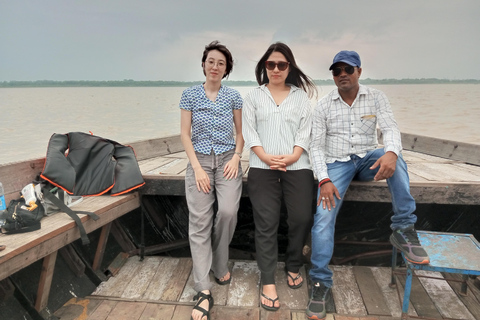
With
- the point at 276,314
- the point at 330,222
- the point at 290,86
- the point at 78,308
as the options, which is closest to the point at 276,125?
the point at 290,86

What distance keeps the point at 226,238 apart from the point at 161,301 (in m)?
0.72

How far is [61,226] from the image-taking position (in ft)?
7.38

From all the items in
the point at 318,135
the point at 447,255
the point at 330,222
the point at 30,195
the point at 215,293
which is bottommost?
the point at 215,293

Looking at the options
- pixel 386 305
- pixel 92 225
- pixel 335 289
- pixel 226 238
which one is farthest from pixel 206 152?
pixel 386 305

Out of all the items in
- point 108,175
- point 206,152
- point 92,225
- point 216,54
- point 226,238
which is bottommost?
point 226,238

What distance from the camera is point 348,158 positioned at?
9.15 ft

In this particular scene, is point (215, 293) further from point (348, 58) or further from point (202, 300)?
point (348, 58)

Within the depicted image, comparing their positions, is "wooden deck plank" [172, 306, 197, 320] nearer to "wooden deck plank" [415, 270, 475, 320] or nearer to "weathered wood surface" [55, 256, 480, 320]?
"weathered wood surface" [55, 256, 480, 320]

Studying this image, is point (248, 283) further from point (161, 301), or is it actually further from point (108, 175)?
point (108, 175)

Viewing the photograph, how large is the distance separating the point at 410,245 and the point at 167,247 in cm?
243

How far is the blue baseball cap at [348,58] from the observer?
8.70 feet

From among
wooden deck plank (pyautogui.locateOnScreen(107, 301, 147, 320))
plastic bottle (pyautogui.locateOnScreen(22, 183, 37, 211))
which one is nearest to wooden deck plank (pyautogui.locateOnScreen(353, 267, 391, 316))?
wooden deck plank (pyautogui.locateOnScreen(107, 301, 147, 320))

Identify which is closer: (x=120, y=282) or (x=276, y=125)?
(x=276, y=125)

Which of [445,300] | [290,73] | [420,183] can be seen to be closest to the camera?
[445,300]
